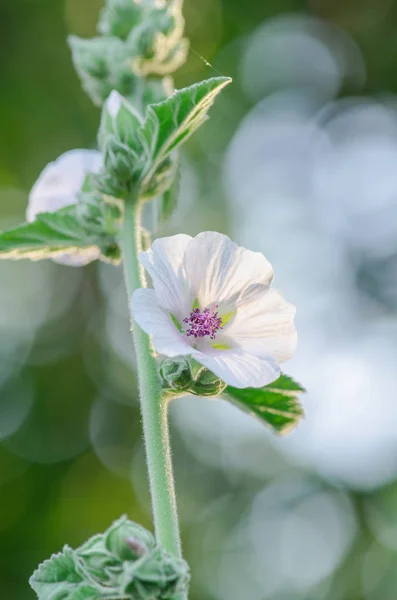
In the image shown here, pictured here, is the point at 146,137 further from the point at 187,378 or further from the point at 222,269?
the point at 187,378

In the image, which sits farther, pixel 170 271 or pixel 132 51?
pixel 132 51

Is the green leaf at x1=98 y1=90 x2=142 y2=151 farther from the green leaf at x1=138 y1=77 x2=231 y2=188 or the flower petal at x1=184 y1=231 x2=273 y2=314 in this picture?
the flower petal at x1=184 y1=231 x2=273 y2=314

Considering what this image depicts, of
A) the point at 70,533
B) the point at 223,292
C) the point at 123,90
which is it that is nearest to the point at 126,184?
the point at 223,292

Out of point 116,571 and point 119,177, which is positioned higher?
point 119,177

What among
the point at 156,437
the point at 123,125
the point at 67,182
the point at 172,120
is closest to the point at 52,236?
the point at 67,182

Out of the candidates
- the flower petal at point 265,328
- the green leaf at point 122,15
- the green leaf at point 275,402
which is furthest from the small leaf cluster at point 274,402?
the green leaf at point 122,15

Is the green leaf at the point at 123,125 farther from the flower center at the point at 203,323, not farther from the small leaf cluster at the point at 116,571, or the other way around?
the small leaf cluster at the point at 116,571

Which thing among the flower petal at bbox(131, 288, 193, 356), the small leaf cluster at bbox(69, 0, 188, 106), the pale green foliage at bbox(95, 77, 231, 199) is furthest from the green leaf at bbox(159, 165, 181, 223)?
the flower petal at bbox(131, 288, 193, 356)
